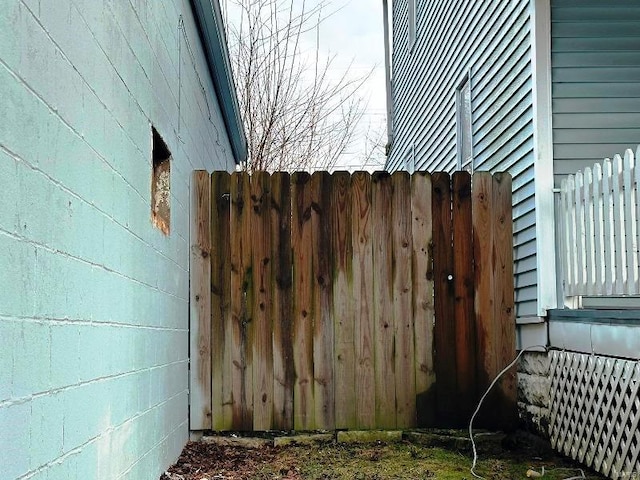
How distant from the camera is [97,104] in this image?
2.52 meters

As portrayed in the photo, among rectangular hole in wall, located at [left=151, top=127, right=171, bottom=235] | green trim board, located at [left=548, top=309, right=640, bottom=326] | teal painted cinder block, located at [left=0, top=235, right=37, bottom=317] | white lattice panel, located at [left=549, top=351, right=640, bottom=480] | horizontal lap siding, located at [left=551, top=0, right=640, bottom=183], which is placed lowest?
white lattice panel, located at [left=549, top=351, right=640, bottom=480]

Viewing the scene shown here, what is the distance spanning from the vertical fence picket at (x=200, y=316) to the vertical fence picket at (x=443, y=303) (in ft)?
5.61

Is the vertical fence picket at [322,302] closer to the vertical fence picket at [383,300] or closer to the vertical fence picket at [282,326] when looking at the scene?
the vertical fence picket at [282,326]

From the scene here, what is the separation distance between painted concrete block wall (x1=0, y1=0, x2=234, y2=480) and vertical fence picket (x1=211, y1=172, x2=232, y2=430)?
3.11 ft

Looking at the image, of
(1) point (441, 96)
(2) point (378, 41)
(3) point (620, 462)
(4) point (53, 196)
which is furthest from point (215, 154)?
(2) point (378, 41)

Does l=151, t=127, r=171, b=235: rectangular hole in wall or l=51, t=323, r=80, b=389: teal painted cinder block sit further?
l=151, t=127, r=171, b=235: rectangular hole in wall

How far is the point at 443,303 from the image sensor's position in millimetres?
5312

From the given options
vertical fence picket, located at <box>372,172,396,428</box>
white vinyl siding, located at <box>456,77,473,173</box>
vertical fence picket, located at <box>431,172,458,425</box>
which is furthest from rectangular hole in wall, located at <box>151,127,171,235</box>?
white vinyl siding, located at <box>456,77,473,173</box>

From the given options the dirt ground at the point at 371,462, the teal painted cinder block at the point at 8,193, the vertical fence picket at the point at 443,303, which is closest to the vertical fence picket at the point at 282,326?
the dirt ground at the point at 371,462

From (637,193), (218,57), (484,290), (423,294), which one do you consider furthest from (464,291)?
(218,57)

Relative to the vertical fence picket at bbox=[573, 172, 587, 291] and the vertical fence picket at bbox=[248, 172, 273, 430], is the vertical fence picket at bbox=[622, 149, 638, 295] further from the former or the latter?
the vertical fence picket at bbox=[248, 172, 273, 430]

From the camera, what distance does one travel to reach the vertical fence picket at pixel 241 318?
528 cm

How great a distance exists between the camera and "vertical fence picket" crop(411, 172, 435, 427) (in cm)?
528

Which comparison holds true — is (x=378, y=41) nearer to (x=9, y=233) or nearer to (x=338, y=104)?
(x=338, y=104)
